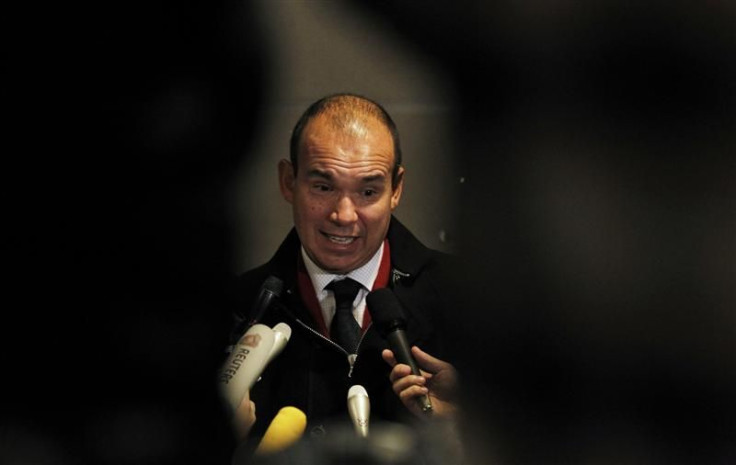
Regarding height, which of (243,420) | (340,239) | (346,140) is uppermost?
(346,140)

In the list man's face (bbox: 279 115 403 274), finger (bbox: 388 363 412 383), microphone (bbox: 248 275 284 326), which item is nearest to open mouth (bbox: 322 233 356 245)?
man's face (bbox: 279 115 403 274)

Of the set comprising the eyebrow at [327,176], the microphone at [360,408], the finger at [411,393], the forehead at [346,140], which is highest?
the forehead at [346,140]

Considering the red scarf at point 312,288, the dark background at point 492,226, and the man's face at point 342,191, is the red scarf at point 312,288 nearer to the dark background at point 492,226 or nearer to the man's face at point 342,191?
the man's face at point 342,191

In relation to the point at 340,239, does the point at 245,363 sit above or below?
below

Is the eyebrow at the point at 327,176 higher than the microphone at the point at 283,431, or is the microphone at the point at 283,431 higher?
the eyebrow at the point at 327,176

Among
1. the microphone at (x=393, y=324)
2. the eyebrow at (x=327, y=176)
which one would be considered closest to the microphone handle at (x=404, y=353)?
the microphone at (x=393, y=324)

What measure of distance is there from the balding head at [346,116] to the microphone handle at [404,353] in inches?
9.1

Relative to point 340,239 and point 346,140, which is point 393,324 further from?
point 346,140

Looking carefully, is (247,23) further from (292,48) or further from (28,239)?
(28,239)

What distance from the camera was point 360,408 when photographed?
1.48 metres

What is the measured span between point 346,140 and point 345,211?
11cm

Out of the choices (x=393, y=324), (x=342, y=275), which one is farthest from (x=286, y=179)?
(x=393, y=324)

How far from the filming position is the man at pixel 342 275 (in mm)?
1480

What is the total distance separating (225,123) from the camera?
5.04 feet
